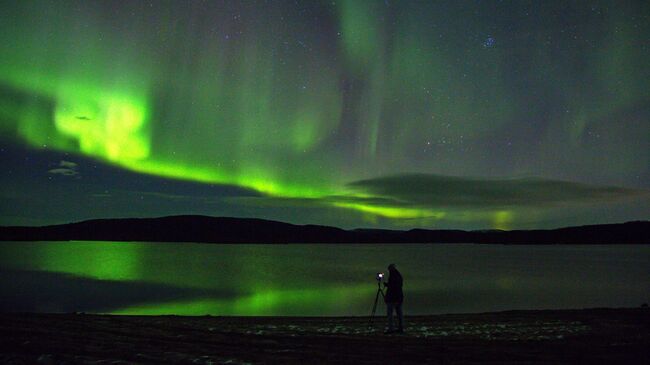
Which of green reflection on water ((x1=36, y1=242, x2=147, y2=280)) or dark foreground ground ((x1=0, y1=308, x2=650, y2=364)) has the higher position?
dark foreground ground ((x1=0, y1=308, x2=650, y2=364))

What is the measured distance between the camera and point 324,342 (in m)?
13.9

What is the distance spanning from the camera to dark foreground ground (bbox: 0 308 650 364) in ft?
36.4

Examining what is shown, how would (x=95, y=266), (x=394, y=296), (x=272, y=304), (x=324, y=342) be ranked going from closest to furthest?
(x=324, y=342), (x=394, y=296), (x=272, y=304), (x=95, y=266)

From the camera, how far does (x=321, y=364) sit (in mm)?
10664

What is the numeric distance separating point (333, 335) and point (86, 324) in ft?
25.6

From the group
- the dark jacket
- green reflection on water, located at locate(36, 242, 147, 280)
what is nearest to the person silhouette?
the dark jacket

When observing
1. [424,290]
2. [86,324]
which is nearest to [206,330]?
[86,324]

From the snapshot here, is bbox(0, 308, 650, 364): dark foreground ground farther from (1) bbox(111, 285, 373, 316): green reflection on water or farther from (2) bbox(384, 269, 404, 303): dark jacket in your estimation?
(1) bbox(111, 285, 373, 316): green reflection on water

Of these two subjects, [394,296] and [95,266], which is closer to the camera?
[394,296]

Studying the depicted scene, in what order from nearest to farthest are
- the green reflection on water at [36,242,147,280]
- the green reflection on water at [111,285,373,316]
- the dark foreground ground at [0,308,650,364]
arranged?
the dark foreground ground at [0,308,650,364]
the green reflection on water at [111,285,373,316]
the green reflection on water at [36,242,147,280]

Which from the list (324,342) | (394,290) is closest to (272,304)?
(394,290)

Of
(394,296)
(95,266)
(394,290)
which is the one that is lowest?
(95,266)

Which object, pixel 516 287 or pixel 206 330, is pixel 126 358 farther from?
pixel 516 287

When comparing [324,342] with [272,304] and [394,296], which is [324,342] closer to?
[394,296]
